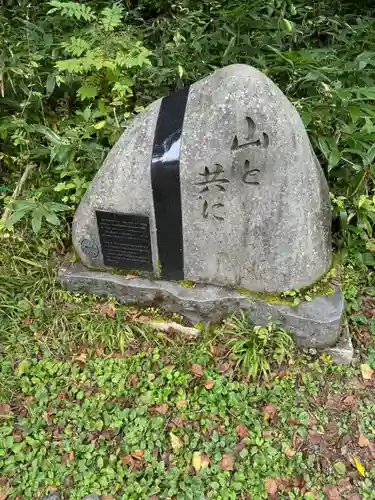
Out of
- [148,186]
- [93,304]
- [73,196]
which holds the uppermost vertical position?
[148,186]

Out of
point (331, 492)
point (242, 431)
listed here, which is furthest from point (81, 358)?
point (331, 492)

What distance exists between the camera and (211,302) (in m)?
3.25

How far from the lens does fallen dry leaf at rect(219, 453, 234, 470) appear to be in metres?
2.73

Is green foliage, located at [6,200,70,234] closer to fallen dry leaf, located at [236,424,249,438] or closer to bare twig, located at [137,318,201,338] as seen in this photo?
bare twig, located at [137,318,201,338]

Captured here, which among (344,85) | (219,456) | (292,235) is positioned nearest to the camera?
(219,456)

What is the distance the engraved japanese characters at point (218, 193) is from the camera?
2.66 meters

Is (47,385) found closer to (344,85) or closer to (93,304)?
(93,304)

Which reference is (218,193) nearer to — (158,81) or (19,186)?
(158,81)

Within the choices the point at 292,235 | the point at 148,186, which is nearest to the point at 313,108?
the point at 292,235

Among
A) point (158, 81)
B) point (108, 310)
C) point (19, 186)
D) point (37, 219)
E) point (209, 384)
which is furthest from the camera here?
point (158, 81)

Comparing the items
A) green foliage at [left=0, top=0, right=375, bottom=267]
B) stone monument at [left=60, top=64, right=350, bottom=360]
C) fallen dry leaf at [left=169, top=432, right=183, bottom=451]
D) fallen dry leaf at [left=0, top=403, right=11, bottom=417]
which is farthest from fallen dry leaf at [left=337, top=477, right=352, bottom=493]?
fallen dry leaf at [left=0, top=403, right=11, bottom=417]

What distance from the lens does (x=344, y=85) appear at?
4.05 m

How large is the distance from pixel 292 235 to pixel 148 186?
3.36 feet

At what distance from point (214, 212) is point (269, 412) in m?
1.41
